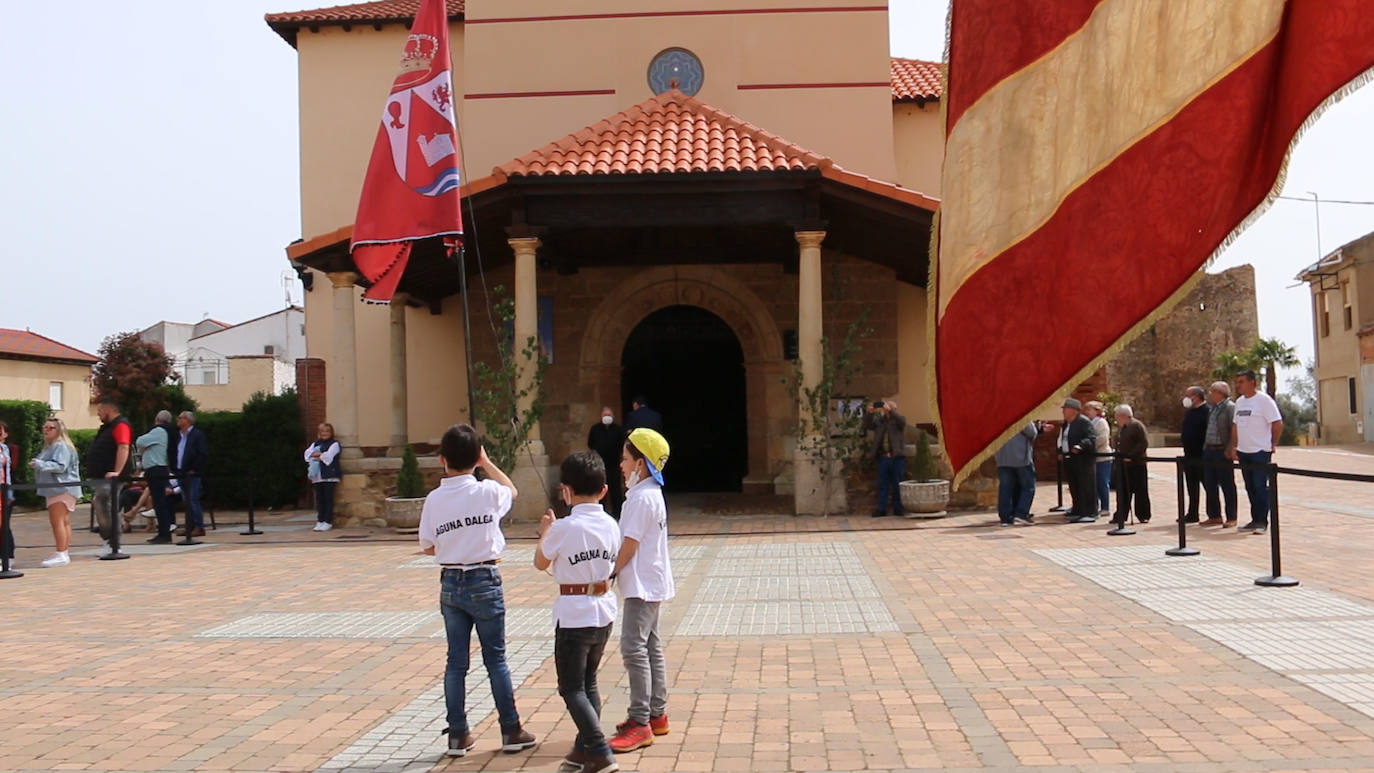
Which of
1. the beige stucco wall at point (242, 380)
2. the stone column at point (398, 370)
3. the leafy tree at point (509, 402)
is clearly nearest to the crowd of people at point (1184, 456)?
the leafy tree at point (509, 402)

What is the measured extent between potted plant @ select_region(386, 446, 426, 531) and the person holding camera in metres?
6.22

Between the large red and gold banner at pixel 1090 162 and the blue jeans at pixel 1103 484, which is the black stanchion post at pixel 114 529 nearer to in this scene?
the blue jeans at pixel 1103 484

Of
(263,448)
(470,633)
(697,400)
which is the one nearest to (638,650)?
→ (470,633)

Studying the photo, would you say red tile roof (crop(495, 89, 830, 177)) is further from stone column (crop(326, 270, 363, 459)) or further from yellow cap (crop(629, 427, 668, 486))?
yellow cap (crop(629, 427, 668, 486))

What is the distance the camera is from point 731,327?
64.2ft

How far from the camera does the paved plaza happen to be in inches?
205

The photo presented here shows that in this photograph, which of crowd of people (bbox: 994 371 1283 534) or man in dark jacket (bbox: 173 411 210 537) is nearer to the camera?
crowd of people (bbox: 994 371 1283 534)

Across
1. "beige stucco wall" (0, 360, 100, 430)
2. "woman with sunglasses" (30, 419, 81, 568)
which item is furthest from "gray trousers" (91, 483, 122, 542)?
"beige stucco wall" (0, 360, 100, 430)

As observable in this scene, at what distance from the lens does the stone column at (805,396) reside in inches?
618

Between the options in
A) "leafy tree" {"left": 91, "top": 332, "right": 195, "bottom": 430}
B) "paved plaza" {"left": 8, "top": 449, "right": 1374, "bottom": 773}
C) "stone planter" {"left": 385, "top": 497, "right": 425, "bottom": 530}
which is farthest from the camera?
"leafy tree" {"left": 91, "top": 332, "right": 195, "bottom": 430}

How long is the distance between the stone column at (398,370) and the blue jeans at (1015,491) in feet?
30.8

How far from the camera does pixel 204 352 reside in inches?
2275

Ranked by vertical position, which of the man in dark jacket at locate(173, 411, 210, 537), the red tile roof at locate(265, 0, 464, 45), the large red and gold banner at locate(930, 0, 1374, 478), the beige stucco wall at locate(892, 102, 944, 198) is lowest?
the man in dark jacket at locate(173, 411, 210, 537)

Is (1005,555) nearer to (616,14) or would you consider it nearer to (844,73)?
(844,73)
